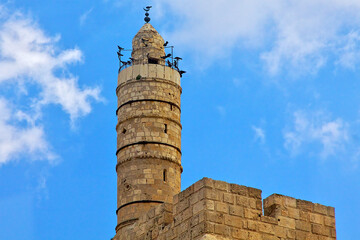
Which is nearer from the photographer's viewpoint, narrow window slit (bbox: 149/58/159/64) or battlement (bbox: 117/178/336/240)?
battlement (bbox: 117/178/336/240)

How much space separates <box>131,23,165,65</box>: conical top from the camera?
82.4 feet

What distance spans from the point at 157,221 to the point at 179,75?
1649 centimetres

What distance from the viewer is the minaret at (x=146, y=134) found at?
2342 cm

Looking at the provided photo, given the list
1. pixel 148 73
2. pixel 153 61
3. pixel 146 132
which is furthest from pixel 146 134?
pixel 153 61

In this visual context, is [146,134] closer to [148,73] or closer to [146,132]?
[146,132]

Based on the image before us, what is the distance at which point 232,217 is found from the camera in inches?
340

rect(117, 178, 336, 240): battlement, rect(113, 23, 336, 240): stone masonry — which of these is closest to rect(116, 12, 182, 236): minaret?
rect(113, 23, 336, 240): stone masonry

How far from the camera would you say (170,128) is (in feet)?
79.8

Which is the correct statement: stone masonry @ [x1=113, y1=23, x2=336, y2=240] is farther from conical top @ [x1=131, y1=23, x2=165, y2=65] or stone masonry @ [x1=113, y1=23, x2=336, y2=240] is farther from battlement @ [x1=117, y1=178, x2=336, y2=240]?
battlement @ [x1=117, y1=178, x2=336, y2=240]

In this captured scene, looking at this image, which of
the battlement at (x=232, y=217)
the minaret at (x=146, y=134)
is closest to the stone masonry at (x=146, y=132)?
the minaret at (x=146, y=134)

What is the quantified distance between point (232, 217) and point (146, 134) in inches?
604

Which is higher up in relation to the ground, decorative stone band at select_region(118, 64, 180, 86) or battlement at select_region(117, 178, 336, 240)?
decorative stone band at select_region(118, 64, 180, 86)

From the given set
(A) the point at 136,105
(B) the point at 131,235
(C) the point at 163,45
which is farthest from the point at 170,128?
(B) the point at 131,235

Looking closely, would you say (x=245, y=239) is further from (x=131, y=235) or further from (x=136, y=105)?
(x=136, y=105)
